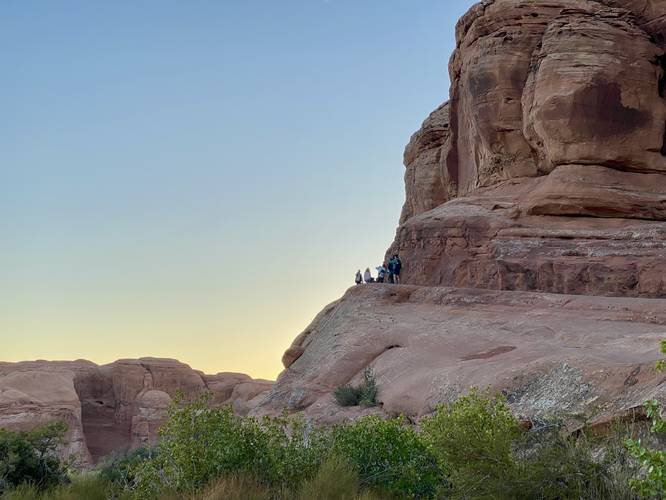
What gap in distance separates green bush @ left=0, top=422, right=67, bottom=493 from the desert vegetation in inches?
4.2

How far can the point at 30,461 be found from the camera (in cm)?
1393

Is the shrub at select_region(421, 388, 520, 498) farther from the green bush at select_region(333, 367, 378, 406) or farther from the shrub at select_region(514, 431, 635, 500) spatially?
the green bush at select_region(333, 367, 378, 406)

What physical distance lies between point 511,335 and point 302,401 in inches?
261

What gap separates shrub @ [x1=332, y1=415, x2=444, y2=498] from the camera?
10.6 meters

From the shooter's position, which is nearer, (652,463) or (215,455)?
(652,463)

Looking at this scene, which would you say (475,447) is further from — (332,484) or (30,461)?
(30,461)

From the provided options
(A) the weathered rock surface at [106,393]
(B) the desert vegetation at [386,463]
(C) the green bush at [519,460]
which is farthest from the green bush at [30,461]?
(A) the weathered rock surface at [106,393]

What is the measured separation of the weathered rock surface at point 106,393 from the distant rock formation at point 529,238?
74.8 feet

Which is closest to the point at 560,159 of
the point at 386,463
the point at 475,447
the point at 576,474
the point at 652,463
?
the point at 386,463

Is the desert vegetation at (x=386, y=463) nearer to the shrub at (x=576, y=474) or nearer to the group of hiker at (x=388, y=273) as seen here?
the shrub at (x=576, y=474)

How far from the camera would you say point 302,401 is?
21766 mm

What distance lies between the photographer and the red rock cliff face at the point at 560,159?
2419 centimetres

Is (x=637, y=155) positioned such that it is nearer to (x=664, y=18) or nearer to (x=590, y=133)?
(x=590, y=133)

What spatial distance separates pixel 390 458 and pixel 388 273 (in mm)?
20807
